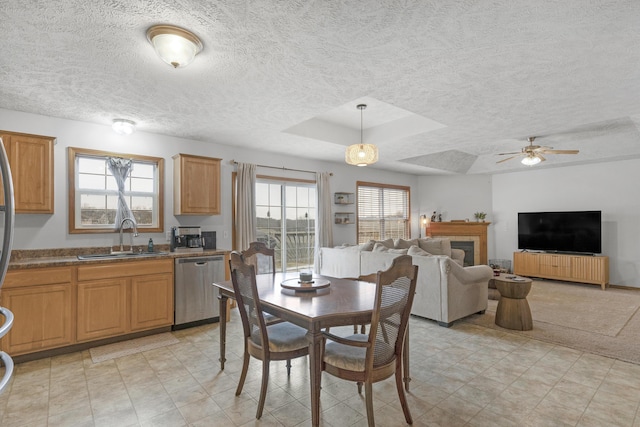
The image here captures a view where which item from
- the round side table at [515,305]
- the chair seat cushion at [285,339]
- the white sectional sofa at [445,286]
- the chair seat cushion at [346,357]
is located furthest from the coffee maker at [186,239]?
the round side table at [515,305]

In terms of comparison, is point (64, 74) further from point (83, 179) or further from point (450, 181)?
point (450, 181)

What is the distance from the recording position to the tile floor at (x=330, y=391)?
2.30 meters

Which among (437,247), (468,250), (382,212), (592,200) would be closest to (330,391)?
(437,247)

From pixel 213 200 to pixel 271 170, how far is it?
1392 millimetres

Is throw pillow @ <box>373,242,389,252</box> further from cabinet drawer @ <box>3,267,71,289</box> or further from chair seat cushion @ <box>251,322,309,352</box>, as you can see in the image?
cabinet drawer @ <box>3,267,71,289</box>

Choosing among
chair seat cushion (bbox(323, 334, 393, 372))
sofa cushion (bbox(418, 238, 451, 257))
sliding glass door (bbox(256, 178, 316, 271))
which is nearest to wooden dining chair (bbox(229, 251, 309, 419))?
chair seat cushion (bbox(323, 334, 393, 372))

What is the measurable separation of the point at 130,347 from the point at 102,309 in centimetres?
52

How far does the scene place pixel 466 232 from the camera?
26.8 ft

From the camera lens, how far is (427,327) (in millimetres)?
4176

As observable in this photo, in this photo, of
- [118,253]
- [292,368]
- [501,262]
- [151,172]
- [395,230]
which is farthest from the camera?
[395,230]

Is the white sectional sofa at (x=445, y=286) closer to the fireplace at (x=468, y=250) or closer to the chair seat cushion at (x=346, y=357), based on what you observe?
the chair seat cushion at (x=346, y=357)

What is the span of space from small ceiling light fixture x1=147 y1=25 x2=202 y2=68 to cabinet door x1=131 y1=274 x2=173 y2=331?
2660 mm

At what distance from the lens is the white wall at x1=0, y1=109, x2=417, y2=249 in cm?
376

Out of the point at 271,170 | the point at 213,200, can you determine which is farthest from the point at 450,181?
the point at 213,200
